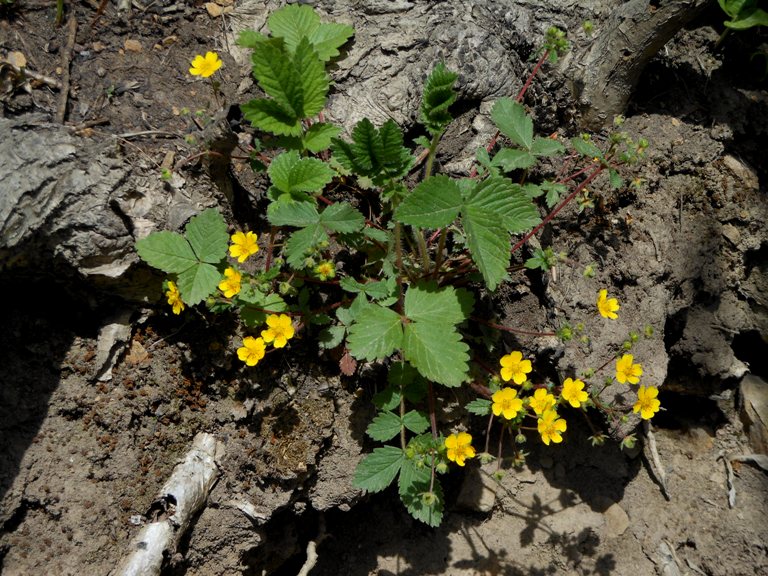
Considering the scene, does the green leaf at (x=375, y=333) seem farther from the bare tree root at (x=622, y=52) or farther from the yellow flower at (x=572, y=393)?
the bare tree root at (x=622, y=52)

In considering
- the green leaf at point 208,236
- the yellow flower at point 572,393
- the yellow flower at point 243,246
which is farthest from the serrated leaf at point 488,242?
the green leaf at point 208,236

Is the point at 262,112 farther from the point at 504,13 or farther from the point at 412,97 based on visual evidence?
the point at 504,13

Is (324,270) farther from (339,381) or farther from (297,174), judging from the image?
(339,381)

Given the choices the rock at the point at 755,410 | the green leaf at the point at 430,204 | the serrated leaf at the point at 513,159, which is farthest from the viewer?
the rock at the point at 755,410

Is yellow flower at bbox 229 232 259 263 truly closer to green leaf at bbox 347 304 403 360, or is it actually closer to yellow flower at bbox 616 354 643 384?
green leaf at bbox 347 304 403 360

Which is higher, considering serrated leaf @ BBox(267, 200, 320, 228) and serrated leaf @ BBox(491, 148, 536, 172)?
serrated leaf @ BBox(491, 148, 536, 172)

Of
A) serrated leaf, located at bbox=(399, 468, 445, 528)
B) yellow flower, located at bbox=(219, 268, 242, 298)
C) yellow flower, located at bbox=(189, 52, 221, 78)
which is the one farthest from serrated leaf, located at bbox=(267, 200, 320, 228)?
serrated leaf, located at bbox=(399, 468, 445, 528)
